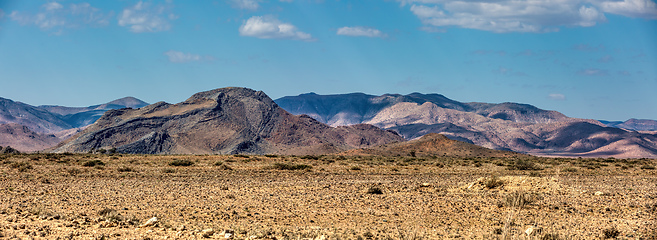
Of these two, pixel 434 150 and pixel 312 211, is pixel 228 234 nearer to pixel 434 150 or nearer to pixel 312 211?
pixel 312 211

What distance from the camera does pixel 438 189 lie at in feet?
75.5

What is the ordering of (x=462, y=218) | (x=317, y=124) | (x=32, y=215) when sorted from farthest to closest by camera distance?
1. (x=317, y=124)
2. (x=462, y=218)
3. (x=32, y=215)

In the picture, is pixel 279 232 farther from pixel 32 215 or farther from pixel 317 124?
pixel 317 124

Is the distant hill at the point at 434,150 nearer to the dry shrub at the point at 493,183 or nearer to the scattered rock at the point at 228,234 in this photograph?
the dry shrub at the point at 493,183

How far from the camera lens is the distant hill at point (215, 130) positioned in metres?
108

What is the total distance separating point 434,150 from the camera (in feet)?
292

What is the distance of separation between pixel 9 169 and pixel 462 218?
1093 inches

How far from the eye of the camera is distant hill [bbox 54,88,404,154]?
108 meters

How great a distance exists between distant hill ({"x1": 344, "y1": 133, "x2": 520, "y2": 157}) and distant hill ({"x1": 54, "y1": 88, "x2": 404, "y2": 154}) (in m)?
18.9

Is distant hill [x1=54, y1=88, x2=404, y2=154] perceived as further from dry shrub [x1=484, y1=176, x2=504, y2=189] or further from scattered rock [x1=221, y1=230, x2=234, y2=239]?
scattered rock [x1=221, y1=230, x2=234, y2=239]

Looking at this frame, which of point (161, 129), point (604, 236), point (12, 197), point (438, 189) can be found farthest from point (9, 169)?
point (161, 129)

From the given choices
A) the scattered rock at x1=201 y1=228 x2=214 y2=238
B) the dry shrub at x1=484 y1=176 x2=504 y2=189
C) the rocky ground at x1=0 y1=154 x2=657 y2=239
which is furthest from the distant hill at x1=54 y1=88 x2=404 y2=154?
the scattered rock at x1=201 y1=228 x2=214 y2=238

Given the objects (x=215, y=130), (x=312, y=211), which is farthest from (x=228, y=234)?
(x=215, y=130)

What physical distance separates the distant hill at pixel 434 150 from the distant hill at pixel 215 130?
18.9 meters
